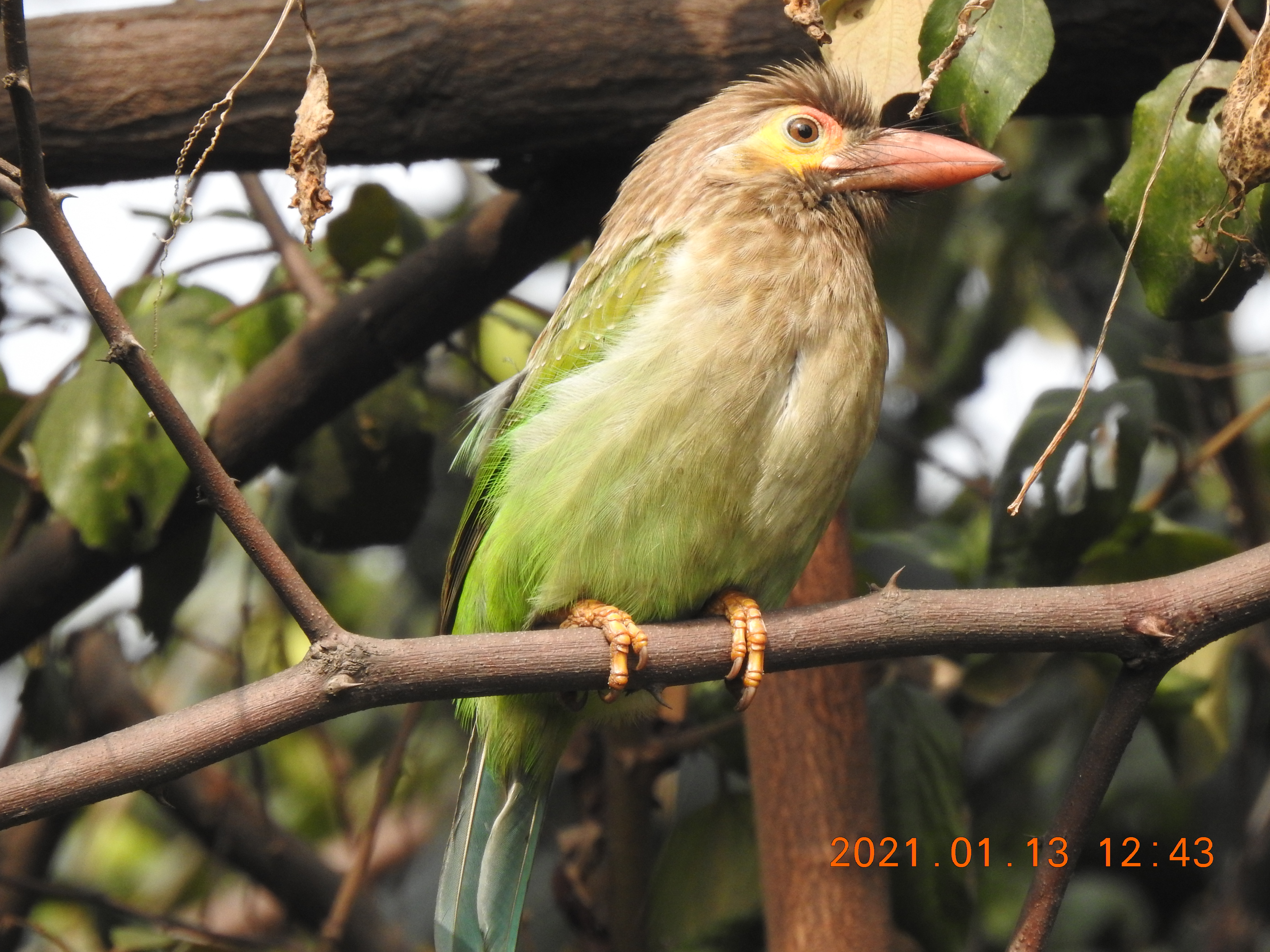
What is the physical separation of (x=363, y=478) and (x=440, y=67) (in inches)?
37.4

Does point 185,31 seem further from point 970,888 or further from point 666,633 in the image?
point 970,888

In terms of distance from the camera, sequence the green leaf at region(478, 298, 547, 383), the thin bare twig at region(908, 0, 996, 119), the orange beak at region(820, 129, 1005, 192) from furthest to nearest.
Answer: the green leaf at region(478, 298, 547, 383), the orange beak at region(820, 129, 1005, 192), the thin bare twig at region(908, 0, 996, 119)

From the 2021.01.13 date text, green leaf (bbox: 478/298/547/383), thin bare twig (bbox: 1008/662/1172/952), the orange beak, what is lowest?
thin bare twig (bbox: 1008/662/1172/952)

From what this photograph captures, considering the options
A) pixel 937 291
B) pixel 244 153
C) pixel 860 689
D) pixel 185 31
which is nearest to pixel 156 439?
pixel 244 153

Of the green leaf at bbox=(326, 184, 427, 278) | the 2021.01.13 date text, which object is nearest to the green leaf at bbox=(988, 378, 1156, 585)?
the 2021.01.13 date text

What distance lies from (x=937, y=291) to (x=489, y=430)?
2.05 meters

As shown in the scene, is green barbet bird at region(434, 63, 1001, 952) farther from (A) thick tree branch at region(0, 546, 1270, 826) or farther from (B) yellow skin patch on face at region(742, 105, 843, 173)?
(A) thick tree branch at region(0, 546, 1270, 826)

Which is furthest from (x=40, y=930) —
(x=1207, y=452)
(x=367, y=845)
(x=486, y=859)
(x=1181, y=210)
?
(x=1207, y=452)

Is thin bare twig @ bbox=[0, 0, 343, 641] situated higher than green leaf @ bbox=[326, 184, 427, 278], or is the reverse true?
green leaf @ bbox=[326, 184, 427, 278]

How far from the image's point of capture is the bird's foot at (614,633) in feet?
5.71

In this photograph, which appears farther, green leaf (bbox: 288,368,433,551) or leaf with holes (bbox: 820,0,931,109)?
green leaf (bbox: 288,368,433,551)

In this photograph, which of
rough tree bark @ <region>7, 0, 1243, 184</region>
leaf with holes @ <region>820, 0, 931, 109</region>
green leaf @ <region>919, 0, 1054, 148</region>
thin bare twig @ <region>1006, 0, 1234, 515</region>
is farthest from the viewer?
rough tree bark @ <region>7, 0, 1243, 184</region>

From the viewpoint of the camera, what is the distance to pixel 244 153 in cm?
273

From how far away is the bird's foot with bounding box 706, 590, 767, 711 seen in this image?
6.31ft
